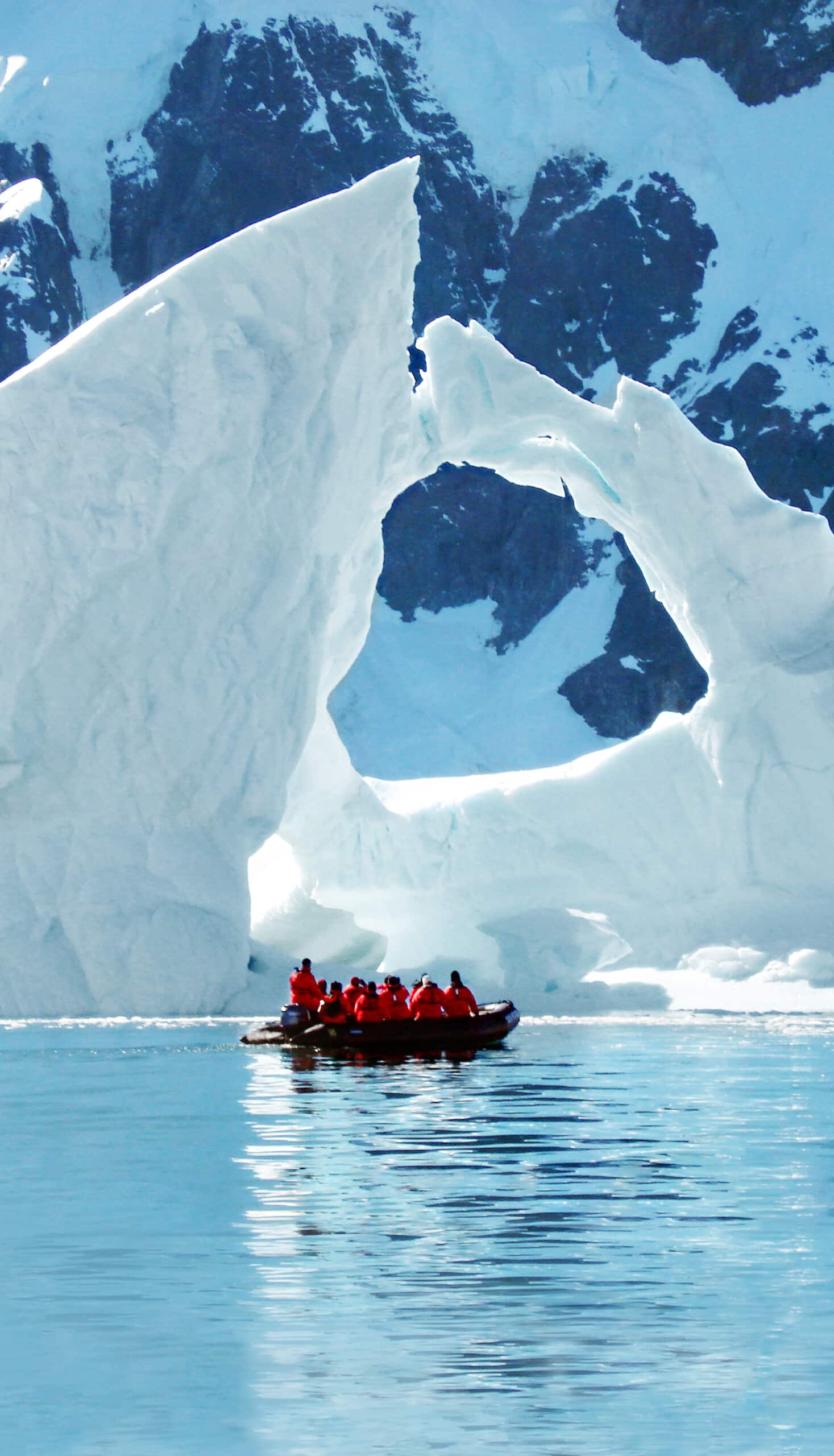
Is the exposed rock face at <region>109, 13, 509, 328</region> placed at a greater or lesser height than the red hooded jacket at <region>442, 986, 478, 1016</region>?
greater

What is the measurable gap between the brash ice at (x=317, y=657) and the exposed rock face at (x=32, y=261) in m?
48.4

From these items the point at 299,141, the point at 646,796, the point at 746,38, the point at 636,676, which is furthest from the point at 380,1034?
the point at 746,38

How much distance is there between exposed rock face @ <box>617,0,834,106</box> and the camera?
79.1 m

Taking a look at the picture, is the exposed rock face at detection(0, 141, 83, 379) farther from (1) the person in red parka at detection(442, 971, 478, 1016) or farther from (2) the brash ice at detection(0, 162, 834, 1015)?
(1) the person in red parka at detection(442, 971, 478, 1016)

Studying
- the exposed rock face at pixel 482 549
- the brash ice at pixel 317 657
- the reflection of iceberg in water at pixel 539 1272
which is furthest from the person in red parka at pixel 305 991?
the exposed rock face at pixel 482 549

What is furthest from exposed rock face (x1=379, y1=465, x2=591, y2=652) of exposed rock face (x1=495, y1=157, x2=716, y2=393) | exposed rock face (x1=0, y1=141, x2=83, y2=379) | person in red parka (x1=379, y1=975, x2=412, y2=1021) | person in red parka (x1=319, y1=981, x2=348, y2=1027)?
person in red parka (x1=319, y1=981, x2=348, y2=1027)

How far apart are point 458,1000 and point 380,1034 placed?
102 cm

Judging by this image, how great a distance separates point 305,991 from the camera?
21.1 m

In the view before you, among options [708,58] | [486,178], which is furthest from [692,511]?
[708,58]

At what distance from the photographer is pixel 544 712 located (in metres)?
66.8

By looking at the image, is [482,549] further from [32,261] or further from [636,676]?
[32,261]

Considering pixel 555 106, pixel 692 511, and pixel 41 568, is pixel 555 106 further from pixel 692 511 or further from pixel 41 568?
pixel 41 568

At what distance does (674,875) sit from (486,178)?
55.5m

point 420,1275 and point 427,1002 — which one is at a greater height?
point 427,1002
